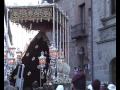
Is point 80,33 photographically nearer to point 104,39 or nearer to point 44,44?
point 104,39

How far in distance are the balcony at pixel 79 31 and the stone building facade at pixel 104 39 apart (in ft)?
7.24

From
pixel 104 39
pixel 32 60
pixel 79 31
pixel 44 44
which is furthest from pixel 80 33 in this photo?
pixel 32 60

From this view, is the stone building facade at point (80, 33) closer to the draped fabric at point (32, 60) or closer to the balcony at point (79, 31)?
the balcony at point (79, 31)

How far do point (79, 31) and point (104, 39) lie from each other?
409cm

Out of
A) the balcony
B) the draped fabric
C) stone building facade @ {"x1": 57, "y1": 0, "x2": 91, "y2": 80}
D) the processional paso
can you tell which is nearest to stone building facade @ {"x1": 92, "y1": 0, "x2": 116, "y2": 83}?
stone building facade @ {"x1": 57, "y1": 0, "x2": 91, "y2": 80}

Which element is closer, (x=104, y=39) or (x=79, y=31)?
(x=104, y=39)

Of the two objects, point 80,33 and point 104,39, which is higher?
point 80,33

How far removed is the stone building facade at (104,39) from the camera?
1423 cm

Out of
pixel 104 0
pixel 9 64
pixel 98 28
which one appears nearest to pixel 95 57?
pixel 98 28

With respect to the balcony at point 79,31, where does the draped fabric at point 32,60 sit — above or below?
below

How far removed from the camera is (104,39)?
49.7 ft

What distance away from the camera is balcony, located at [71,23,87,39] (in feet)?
61.7

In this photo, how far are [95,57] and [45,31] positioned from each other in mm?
4802

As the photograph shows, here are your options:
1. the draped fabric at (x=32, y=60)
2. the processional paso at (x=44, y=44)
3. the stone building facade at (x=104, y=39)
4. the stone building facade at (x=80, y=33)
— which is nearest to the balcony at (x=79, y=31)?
the stone building facade at (x=80, y=33)
